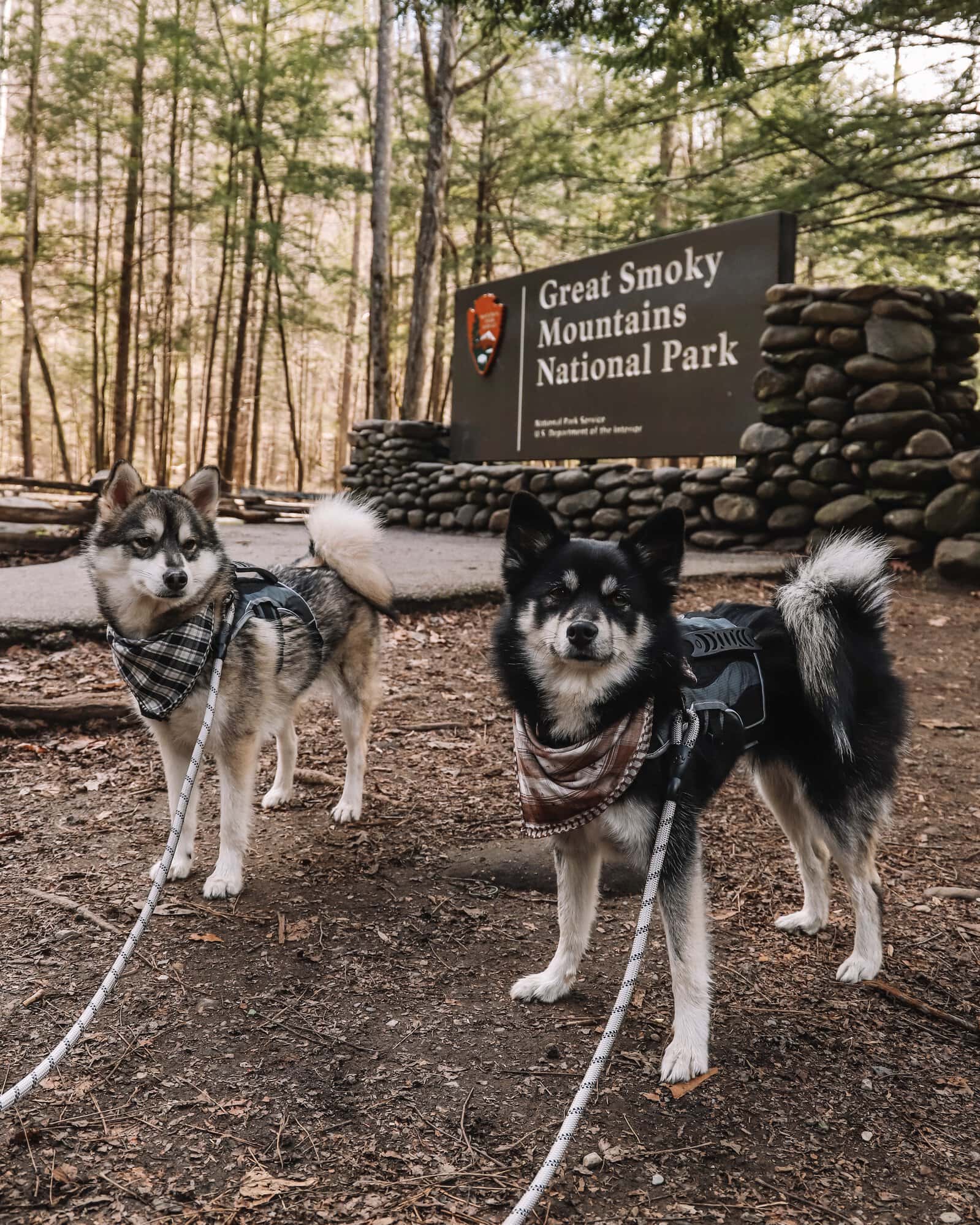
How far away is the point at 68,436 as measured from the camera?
44.4 meters

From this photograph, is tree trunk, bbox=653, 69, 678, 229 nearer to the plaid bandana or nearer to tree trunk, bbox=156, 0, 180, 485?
the plaid bandana

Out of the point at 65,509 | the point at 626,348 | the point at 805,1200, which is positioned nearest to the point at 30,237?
the point at 65,509

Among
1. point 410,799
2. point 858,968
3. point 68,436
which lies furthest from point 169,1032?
point 68,436

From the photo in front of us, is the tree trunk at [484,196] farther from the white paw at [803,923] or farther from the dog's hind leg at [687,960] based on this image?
the dog's hind leg at [687,960]

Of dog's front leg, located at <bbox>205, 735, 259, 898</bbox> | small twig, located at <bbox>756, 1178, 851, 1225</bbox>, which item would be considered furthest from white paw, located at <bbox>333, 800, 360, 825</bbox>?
small twig, located at <bbox>756, 1178, 851, 1225</bbox>

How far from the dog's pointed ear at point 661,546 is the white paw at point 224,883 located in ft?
5.90

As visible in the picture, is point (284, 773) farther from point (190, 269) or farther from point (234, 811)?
point (190, 269)

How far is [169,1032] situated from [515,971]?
983 mm

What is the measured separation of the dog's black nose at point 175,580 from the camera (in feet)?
9.52

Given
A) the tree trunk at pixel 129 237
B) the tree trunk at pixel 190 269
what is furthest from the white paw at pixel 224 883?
the tree trunk at pixel 129 237

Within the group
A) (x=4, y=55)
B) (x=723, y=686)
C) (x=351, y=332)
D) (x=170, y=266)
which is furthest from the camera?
(x=351, y=332)

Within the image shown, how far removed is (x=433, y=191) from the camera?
48.6 ft

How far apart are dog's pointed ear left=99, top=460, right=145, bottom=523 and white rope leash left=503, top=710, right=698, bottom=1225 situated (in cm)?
202

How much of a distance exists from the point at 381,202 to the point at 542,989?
50.4ft
